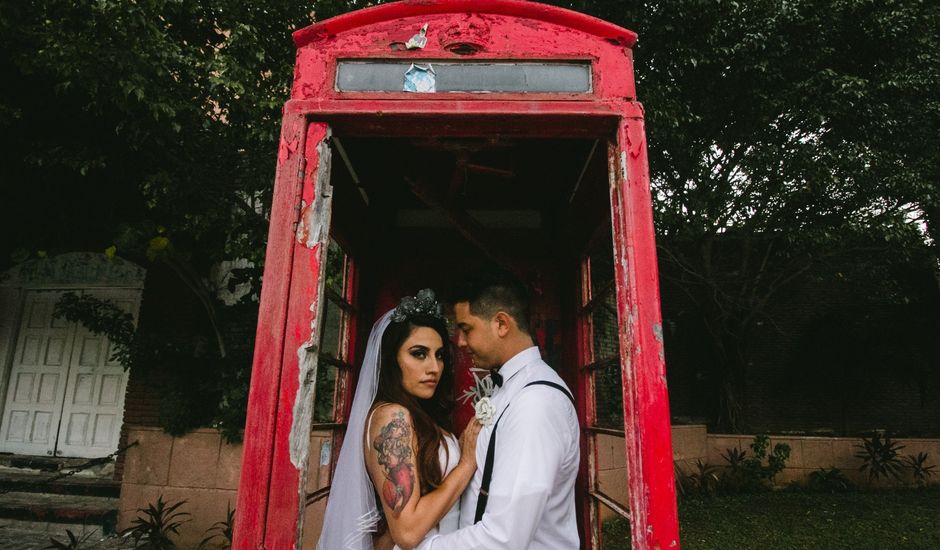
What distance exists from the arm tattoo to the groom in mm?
193

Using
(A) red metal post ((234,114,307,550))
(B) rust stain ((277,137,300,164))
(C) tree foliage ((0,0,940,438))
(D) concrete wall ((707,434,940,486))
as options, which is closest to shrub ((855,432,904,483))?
(D) concrete wall ((707,434,940,486))

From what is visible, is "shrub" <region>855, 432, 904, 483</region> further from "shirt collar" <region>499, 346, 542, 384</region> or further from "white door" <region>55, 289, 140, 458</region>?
"white door" <region>55, 289, 140, 458</region>

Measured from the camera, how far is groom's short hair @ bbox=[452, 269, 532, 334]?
2344mm

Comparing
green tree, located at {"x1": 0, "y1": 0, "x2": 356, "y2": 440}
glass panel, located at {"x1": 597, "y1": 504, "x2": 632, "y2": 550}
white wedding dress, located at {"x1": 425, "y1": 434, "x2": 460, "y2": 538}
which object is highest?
green tree, located at {"x1": 0, "y1": 0, "x2": 356, "y2": 440}

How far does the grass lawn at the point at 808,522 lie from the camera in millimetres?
6102

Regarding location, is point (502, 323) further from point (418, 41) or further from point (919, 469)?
point (919, 469)

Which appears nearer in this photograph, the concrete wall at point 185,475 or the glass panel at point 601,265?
the glass panel at point 601,265

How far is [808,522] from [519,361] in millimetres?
6789

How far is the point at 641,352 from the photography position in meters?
1.67

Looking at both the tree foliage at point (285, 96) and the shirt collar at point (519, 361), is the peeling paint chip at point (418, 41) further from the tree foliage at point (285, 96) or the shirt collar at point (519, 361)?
the tree foliage at point (285, 96)

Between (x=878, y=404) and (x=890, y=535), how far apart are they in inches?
399

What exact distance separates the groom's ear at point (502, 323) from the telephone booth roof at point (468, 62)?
838 millimetres

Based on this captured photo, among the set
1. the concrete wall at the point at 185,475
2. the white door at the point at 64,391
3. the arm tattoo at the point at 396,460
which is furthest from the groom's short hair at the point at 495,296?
the white door at the point at 64,391

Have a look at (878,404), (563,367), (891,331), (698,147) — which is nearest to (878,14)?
(698,147)
